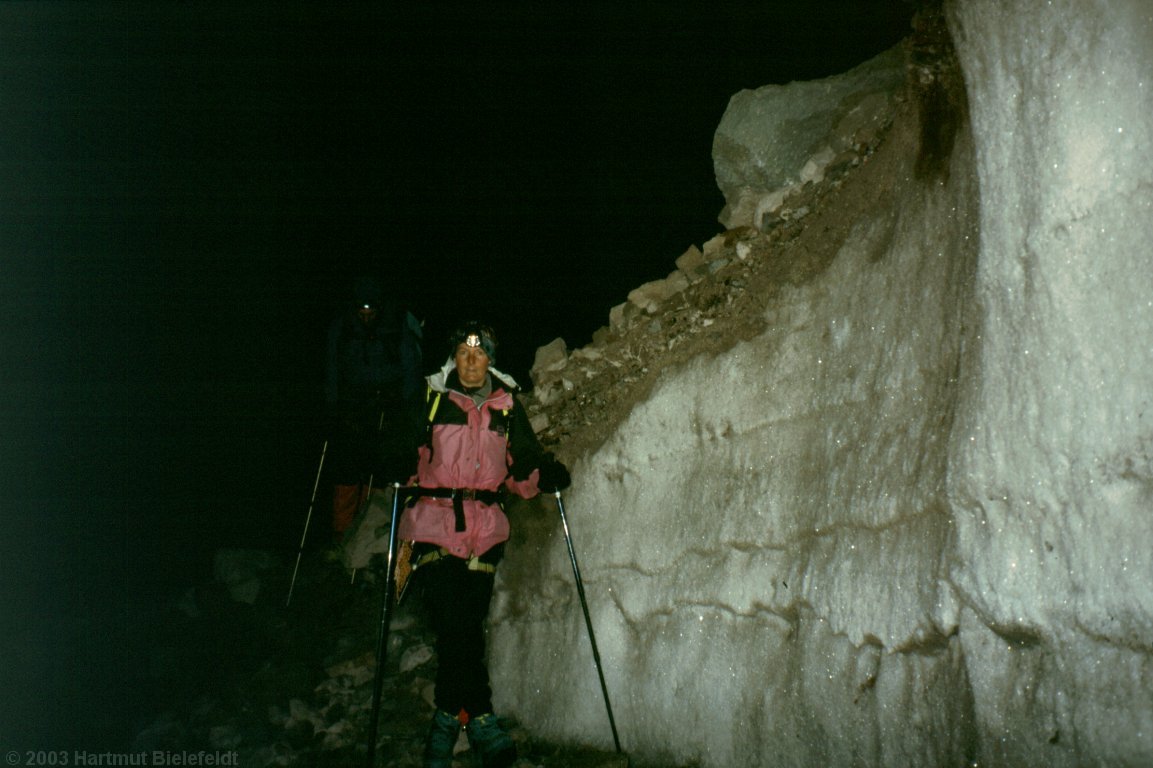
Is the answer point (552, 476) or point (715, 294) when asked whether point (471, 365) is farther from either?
point (715, 294)

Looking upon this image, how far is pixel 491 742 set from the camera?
5.64m

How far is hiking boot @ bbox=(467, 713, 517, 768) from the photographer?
18.4ft

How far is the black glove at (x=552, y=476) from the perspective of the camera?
241 inches

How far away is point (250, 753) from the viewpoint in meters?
6.68

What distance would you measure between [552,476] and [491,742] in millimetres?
1922

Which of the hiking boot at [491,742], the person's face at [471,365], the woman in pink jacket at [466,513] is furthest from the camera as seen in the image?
the person's face at [471,365]

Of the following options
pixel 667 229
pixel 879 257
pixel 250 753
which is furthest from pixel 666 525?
pixel 667 229

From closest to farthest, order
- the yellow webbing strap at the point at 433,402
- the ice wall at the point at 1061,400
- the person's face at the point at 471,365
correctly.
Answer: the ice wall at the point at 1061,400 < the yellow webbing strap at the point at 433,402 < the person's face at the point at 471,365

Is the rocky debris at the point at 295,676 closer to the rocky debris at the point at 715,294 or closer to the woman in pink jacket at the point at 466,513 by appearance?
the woman in pink jacket at the point at 466,513

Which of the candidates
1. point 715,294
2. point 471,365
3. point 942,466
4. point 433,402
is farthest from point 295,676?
point 942,466

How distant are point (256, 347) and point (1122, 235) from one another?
24850mm

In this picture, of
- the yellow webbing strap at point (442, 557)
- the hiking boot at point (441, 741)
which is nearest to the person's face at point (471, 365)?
the yellow webbing strap at point (442, 557)

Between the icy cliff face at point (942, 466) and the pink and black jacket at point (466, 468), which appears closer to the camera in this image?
the icy cliff face at point (942, 466)

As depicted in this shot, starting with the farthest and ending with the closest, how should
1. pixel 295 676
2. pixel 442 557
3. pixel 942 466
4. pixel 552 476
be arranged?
pixel 295 676 → pixel 552 476 → pixel 442 557 → pixel 942 466
